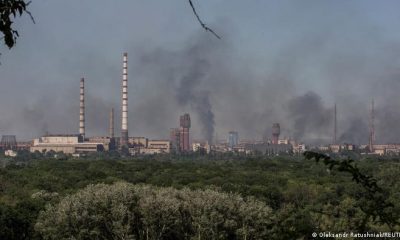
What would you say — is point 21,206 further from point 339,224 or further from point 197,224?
point 339,224

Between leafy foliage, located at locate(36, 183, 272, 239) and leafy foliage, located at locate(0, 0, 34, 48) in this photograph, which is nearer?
leafy foliage, located at locate(0, 0, 34, 48)

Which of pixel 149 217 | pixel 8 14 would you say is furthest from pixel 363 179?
pixel 149 217

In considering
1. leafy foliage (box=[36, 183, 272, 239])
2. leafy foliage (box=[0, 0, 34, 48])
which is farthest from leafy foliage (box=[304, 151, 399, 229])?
leafy foliage (box=[36, 183, 272, 239])

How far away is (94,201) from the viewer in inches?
1441

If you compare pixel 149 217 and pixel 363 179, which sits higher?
pixel 363 179

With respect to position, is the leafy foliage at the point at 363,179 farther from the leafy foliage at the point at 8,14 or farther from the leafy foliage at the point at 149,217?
the leafy foliage at the point at 149,217

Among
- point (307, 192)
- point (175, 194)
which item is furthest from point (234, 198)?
point (307, 192)

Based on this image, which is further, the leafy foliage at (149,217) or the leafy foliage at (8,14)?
the leafy foliage at (149,217)

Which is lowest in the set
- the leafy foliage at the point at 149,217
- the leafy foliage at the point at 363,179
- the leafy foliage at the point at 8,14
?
the leafy foliage at the point at 149,217

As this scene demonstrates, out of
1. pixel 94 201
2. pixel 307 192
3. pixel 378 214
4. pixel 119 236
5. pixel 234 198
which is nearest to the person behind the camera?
pixel 378 214

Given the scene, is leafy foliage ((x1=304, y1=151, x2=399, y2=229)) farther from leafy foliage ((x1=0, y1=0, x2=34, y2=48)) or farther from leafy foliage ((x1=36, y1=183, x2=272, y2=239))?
leafy foliage ((x1=36, y1=183, x2=272, y2=239))

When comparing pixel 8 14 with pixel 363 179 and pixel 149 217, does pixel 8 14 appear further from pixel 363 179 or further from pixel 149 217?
pixel 149 217

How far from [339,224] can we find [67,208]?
45.1ft

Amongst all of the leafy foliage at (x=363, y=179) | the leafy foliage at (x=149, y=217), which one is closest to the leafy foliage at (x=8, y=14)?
the leafy foliage at (x=363, y=179)
